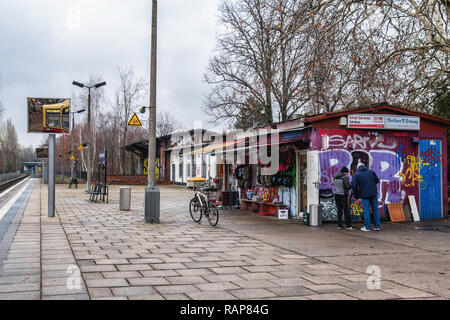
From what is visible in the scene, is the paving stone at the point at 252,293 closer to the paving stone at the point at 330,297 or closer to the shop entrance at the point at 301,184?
the paving stone at the point at 330,297

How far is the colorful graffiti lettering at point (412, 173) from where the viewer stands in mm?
14203

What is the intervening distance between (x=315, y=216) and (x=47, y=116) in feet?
27.5

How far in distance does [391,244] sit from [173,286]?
5.50m

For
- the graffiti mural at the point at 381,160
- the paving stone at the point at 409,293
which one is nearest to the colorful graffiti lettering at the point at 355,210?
the graffiti mural at the point at 381,160

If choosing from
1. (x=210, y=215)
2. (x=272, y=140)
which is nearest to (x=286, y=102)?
(x=272, y=140)

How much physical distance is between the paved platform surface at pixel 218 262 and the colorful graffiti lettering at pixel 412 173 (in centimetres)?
249

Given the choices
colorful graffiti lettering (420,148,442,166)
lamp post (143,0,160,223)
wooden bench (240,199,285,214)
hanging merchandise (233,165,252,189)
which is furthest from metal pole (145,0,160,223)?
colorful graffiti lettering (420,148,442,166)

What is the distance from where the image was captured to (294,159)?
1445cm

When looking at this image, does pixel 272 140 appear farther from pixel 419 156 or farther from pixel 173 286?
pixel 173 286

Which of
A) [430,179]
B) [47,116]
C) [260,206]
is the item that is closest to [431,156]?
[430,179]

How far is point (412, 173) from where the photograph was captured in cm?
1429

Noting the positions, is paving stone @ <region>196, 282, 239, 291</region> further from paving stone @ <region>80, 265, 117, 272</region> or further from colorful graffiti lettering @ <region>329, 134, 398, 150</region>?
colorful graffiti lettering @ <region>329, 134, 398, 150</region>

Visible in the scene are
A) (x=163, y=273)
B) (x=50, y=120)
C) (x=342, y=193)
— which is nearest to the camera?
(x=163, y=273)

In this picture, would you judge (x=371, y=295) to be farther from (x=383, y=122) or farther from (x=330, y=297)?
(x=383, y=122)
